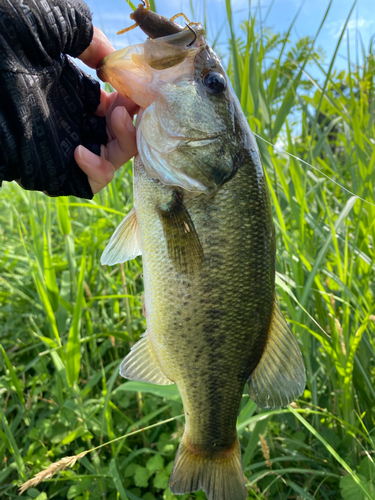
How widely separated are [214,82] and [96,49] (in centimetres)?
55

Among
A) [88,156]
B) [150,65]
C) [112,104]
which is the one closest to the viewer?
[150,65]

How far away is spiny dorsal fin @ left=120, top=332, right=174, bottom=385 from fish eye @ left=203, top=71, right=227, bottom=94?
1.06 m

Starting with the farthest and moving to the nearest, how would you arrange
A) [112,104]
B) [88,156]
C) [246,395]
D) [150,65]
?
[246,395] < [112,104] < [88,156] < [150,65]

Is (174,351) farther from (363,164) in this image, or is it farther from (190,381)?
(363,164)

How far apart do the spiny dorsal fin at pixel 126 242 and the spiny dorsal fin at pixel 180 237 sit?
190 mm

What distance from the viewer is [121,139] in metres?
1.54

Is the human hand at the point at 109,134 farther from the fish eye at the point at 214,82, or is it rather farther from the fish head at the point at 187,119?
the fish eye at the point at 214,82

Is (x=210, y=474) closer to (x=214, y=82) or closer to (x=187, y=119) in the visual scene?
(x=187, y=119)

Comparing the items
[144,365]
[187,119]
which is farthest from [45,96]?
[144,365]

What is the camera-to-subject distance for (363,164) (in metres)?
2.12

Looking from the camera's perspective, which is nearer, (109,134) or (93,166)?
(93,166)

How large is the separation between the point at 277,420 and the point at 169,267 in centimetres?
135

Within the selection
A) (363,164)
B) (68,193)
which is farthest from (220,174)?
(363,164)

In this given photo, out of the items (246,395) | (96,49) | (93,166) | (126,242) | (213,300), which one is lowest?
(246,395)
